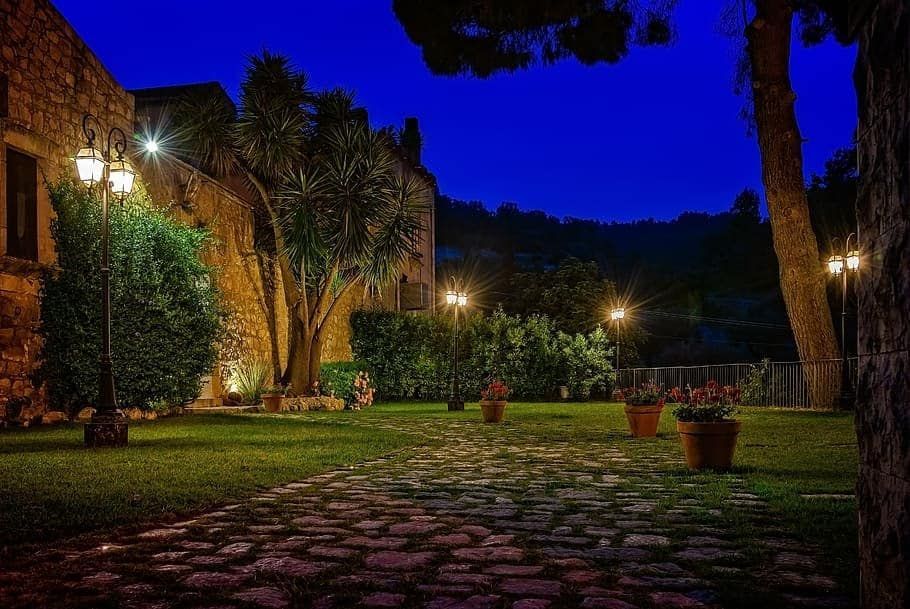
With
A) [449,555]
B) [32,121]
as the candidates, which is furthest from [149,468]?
[32,121]

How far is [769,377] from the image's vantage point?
1898cm

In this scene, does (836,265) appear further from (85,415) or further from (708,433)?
(85,415)

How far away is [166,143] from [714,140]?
154 metres

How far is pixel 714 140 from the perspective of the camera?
153750 millimetres

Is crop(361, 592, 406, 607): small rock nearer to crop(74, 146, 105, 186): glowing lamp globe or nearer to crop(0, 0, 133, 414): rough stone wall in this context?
crop(74, 146, 105, 186): glowing lamp globe

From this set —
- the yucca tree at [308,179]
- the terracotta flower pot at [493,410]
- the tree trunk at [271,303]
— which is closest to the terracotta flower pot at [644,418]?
the terracotta flower pot at [493,410]

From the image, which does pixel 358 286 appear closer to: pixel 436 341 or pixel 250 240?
pixel 436 341

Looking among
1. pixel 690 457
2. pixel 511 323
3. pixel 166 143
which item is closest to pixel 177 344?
pixel 166 143

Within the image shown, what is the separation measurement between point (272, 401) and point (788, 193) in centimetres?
1167

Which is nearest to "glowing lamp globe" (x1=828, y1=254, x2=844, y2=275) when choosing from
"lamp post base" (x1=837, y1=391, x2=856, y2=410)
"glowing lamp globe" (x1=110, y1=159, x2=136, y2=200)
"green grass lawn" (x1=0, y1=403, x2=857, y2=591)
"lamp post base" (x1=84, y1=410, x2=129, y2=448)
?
"lamp post base" (x1=837, y1=391, x2=856, y2=410)

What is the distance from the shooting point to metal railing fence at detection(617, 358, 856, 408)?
15.7m

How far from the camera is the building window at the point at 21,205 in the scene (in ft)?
34.4

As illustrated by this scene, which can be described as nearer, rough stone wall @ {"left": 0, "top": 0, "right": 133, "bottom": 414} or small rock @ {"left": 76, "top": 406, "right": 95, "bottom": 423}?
rough stone wall @ {"left": 0, "top": 0, "right": 133, "bottom": 414}

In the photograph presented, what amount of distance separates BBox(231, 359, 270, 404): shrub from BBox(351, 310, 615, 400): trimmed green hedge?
6050 mm
